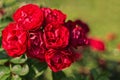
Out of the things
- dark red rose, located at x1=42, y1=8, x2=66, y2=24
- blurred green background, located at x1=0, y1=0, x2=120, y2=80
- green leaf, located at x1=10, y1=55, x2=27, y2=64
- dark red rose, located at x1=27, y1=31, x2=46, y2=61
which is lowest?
blurred green background, located at x1=0, y1=0, x2=120, y2=80

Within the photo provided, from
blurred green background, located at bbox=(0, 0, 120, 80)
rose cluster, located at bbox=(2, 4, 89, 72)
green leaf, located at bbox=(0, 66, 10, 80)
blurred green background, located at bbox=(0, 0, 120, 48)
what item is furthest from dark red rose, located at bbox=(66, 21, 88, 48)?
blurred green background, located at bbox=(0, 0, 120, 48)

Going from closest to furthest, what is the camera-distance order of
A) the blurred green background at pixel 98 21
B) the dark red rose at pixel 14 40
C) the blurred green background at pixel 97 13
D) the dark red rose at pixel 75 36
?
the dark red rose at pixel 14 40, the dark red rose at pixel 75 36, the blurred green background at pixel 98 21, the blurred green background at pixel 97 13

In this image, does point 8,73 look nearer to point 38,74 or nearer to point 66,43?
point 38,74

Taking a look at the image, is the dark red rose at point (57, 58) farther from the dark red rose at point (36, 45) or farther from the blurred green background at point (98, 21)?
the blurred green background at point (98, 21)

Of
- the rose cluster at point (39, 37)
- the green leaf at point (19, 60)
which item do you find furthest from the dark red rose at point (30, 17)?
the green leaf at point (19, 60)

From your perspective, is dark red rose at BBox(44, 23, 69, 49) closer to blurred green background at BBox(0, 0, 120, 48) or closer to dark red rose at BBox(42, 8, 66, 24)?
dark red rose at BBox(42, 8, 66, 24)

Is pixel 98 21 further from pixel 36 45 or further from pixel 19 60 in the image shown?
pixel 36 45

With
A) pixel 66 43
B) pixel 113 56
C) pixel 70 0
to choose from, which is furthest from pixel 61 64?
pixel 70 0

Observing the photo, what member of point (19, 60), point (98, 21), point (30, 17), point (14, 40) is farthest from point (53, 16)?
point (98, 21)

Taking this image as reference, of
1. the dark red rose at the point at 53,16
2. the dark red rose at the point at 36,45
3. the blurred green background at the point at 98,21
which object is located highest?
the dark red rose at the point at 53,16
